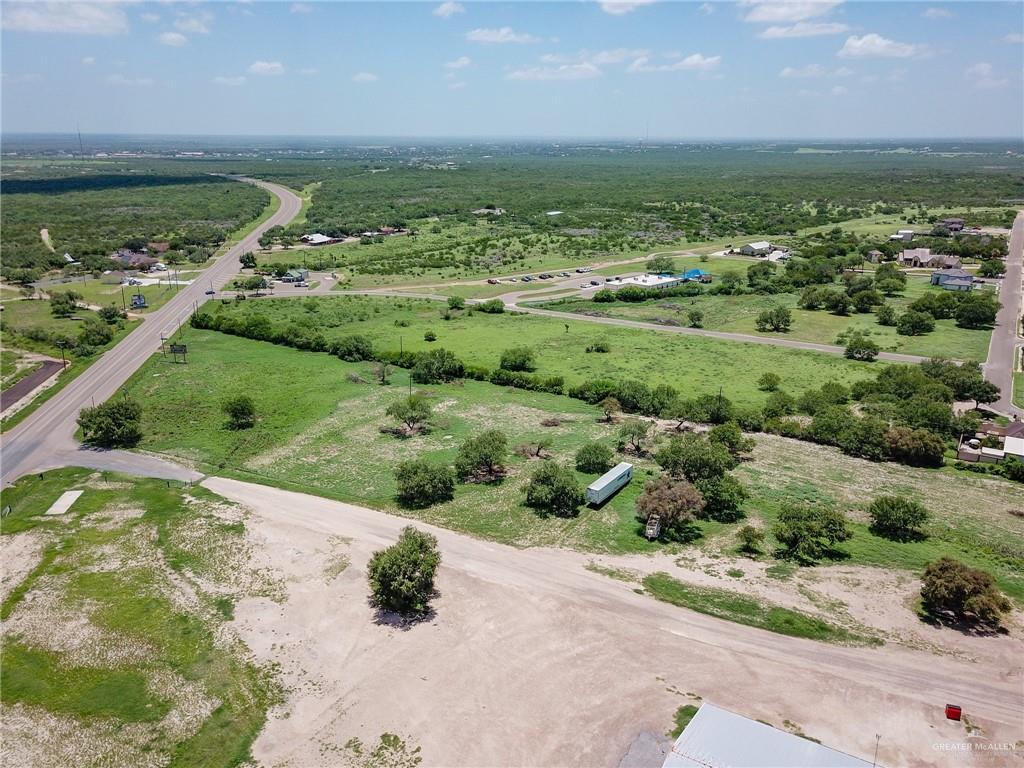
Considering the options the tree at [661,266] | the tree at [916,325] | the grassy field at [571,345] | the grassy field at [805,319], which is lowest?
the grassy field at [571,345]

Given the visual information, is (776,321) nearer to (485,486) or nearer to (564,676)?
(485,486)

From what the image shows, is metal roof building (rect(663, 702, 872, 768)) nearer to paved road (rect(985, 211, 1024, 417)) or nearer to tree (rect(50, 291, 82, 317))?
paved road (rect(985, 211, 1024, 417))

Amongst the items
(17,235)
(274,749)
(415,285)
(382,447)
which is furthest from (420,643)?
(17,235)

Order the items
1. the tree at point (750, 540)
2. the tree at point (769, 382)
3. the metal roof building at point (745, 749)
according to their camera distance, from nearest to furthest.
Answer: the metal roof building at point (745, 749) → the tree at point (750, 540) → the tree at point (769, 382)

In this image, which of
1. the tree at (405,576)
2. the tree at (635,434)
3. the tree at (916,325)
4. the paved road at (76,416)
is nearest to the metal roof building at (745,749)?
the tree at (405,576)

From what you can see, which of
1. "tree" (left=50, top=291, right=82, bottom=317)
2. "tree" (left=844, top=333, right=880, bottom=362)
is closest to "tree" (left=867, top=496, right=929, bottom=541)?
"tree" (left=844, top=333, right=880, bottom=362)

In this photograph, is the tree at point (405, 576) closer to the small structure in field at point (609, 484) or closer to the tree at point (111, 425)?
the small structure in field at point (609, 484)

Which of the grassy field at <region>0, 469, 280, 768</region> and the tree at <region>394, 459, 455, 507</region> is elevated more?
the tree at <region>394, 459, 455, 507</region>
